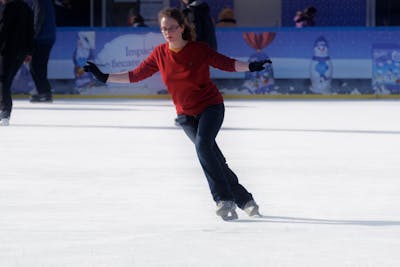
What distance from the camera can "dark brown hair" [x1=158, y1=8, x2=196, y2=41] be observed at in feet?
21.1

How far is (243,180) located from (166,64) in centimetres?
205

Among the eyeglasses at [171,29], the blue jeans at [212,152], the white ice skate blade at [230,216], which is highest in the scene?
the eyeglasses at [171,29]

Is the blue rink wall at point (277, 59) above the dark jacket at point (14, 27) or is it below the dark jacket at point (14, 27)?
below

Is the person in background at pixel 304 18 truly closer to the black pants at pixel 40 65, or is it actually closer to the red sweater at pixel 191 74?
the black pants at pixel 40 65

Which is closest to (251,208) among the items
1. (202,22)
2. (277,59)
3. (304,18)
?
(202,22)

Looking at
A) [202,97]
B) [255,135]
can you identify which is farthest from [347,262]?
[255,135]

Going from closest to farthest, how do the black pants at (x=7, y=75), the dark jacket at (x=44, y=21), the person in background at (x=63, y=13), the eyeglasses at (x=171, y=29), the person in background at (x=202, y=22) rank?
the eyeglasses at (x=171, y=29)
the black pants at (x=7, y=75)
the person in background at (x=202, y=22)
the dark jacket at (x=44, y=21)
the person in background at (x=63, y=13)

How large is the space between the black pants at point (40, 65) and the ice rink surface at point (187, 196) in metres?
3.10

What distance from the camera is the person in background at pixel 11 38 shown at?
13.5m

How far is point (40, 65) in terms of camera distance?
17594 millimetres

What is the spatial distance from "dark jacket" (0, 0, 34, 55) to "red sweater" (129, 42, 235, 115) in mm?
7227

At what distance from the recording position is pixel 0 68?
44.3ft

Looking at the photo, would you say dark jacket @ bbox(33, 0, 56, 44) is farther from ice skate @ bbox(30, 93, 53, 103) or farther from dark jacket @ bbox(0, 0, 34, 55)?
dark jacket @ bbox(0, 0, 34, 55)

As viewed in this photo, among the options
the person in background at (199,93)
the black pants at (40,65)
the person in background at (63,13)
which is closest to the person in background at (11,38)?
the black pants at (40,65)
